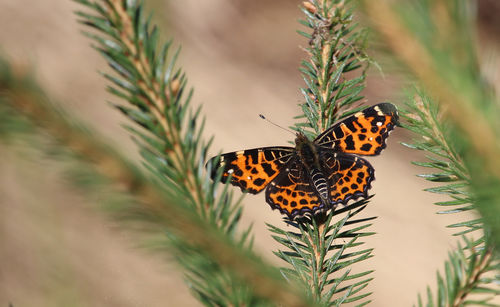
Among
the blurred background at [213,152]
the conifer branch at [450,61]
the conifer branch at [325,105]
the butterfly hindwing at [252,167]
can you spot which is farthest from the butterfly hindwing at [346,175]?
the conifer branch at [450,61]

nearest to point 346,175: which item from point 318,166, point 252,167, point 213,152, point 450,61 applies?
point 318,166

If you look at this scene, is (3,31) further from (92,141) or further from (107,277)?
(92,141)

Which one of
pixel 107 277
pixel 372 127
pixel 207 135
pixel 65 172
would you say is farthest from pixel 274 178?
pixel 207 135

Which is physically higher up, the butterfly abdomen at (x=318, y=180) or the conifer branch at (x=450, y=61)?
the butterfly abdomen at (x=318, y=180)

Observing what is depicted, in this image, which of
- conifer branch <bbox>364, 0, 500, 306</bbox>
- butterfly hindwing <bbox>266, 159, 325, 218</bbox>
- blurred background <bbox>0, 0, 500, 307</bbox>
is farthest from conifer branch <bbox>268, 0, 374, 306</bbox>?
blurred background <bbox>0, 0, 500, 307</bbox>

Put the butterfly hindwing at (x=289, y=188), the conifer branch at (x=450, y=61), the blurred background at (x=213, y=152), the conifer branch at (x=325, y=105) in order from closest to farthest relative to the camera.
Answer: the conifer branch at (x=450, y=61)
the conifer branch at (x=325, y=105)
the butterfly hindwing at (x=289, y=188)
the blurred background at (x=213, y=152)

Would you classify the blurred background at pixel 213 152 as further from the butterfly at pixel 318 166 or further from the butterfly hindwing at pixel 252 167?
the butterfly hindwing at pixel 252 167

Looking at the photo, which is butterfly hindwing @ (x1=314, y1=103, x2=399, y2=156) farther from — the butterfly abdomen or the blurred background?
the blurred background
